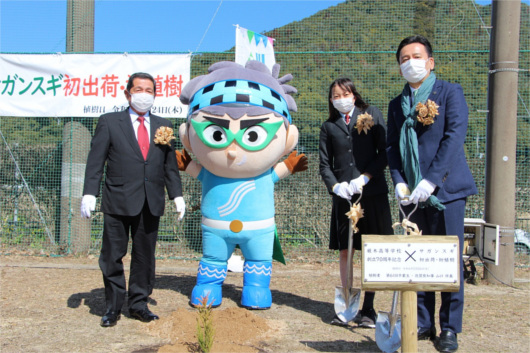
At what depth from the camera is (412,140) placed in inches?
124

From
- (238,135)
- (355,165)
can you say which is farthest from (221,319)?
(355,165)

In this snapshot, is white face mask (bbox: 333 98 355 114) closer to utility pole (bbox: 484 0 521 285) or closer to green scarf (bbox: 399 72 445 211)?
green scarf (bbox: 399 72 445 211)

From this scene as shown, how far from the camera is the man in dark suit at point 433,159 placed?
122 inches

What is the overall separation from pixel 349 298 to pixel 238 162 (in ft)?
4.51

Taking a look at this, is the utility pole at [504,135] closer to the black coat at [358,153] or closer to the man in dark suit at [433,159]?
the black coat at [358,153]

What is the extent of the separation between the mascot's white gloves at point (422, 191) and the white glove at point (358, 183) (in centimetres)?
57

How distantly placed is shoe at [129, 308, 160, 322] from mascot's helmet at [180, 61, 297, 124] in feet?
5.36

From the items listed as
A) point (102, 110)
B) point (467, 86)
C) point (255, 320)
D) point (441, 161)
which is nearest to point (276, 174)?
point (255, 320)

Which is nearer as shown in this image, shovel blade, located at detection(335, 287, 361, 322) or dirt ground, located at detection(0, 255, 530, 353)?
dirt ground, located at detection(0, 255, 530, 353)

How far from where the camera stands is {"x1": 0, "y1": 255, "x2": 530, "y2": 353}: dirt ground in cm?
324

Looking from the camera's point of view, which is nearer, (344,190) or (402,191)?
(402,191)

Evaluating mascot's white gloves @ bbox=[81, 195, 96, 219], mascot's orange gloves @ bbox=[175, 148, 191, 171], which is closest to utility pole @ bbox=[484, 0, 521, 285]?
mascot's orange gloves @ bbox=[175, 148, 191, 171]

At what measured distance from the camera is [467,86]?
6340 mm

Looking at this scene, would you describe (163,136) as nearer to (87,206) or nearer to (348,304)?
(87,206)
